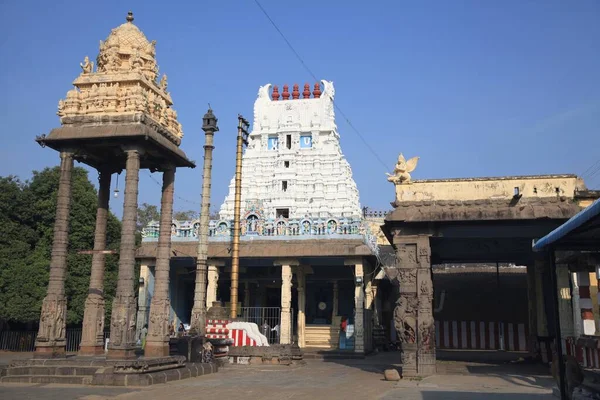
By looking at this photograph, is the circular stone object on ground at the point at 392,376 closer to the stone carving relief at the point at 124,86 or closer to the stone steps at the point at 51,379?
the stone steps at the point at 51,379

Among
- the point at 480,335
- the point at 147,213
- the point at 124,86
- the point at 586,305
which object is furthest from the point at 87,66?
the point at 147,213

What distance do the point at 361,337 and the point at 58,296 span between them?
1593 centimetres

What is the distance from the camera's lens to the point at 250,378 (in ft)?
54.1

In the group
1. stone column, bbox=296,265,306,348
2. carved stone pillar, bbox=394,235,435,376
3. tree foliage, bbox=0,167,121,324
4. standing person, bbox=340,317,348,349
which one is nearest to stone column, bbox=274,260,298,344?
stone column, bbox=296,265,306,348

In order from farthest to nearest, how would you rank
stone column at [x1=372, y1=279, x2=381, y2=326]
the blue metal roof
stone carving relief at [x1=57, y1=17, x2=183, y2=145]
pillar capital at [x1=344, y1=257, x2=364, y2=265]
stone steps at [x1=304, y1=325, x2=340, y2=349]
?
stone column at [x1=372, y1=279, x2=381, y2=326] → stone steps at [x1=304, y1=325, x2=340, y2=349] → pillar capital at [x1=344, y1=257, x2=364, y2=265] → stone carving relief at [x1=57, y1=17, x2=183, y2=145] → the blue metal roof

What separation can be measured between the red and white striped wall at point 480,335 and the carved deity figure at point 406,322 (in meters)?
17.4

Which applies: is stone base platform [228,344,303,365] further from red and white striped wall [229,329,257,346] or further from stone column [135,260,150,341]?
stone column [135,260,150,341]

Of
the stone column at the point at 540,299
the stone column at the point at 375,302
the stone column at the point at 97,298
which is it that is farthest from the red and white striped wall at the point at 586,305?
the stone column at the point at 375,302

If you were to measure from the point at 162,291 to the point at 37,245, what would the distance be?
50.2 feet

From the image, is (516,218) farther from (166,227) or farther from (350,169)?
(350,169)

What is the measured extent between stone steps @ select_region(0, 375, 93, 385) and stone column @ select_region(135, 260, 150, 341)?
14889 mm

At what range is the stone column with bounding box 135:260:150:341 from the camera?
29603mm

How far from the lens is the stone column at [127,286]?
14.8 meters

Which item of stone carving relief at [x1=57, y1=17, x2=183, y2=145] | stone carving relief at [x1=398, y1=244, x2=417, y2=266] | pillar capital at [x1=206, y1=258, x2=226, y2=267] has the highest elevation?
stone carving relief at [x1=57, y1=17, x2=183, y2=145]
